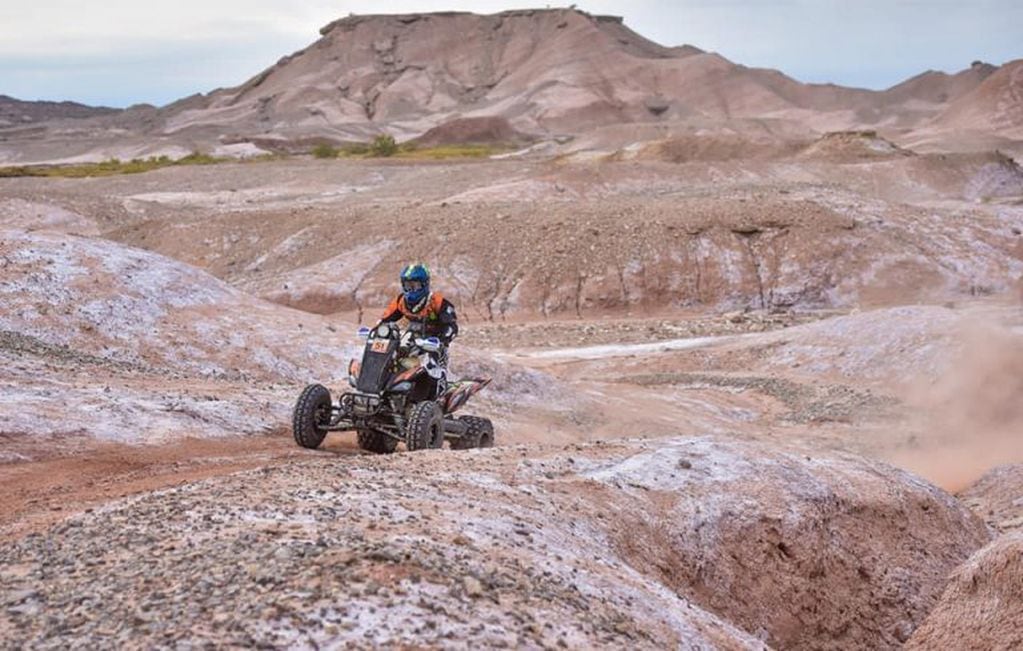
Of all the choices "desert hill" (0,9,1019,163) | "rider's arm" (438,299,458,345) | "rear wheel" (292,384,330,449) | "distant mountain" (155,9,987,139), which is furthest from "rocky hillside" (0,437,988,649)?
"distant mountain" (155,9,987,139)

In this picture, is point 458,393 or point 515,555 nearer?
point 515,555

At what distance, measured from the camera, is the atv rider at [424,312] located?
13.4 meters

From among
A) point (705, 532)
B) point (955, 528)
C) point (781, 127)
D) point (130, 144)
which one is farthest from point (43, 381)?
point (130, 144)

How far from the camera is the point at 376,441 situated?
45.7ft

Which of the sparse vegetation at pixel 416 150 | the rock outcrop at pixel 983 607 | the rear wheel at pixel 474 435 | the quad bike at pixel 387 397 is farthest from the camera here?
the sparse vegetation at pixel 416 150

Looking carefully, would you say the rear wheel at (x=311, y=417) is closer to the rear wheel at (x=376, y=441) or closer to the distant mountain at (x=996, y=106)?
the rear wheel at (x=376, y=441)

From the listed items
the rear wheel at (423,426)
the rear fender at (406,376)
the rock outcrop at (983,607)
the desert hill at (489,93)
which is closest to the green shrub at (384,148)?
the desert hill at (489,93)

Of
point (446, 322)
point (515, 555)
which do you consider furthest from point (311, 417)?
point (515, 555)

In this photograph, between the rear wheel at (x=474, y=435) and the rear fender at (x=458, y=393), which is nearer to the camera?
the rear fender at (x=458, y=393)

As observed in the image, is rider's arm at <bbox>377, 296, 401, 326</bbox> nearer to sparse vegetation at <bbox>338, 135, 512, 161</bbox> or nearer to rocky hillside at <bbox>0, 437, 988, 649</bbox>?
rocky hillside at <bbox>0, 437, 988, 649</bbox>

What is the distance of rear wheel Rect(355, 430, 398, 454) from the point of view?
45.6ft

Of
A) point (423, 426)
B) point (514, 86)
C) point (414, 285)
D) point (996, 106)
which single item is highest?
point (514, 86)

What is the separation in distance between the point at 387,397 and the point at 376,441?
95 centimetres

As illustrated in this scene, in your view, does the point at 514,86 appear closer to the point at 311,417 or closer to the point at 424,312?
the point at 424,312
